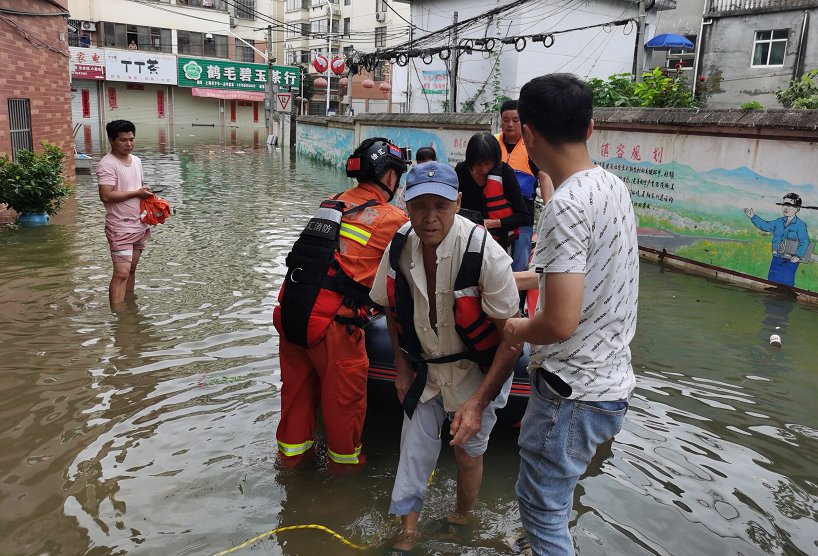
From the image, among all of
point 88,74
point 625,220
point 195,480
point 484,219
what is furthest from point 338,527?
point 88,74

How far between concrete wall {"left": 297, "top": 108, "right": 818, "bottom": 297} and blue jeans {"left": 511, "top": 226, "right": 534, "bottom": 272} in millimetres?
4034

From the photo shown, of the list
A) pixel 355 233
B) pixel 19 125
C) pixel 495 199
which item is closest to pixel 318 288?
pixel 355 233

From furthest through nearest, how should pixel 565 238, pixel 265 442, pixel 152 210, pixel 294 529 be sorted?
pixel 152 210
pixel 265 442
pixel 294 529
pixel 565 238

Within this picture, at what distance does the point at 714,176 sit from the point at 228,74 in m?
44.7

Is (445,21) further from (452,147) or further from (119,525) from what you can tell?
(119,525)

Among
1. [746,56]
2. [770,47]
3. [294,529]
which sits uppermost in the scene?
[770,47]

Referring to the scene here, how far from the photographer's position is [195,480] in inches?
147

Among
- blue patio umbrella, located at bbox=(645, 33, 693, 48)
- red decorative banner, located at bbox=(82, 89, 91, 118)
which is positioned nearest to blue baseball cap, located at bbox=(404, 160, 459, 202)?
blue patio umbrella, located at bbox=(645, 33, 693, 48)

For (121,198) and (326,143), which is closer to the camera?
(121,198)

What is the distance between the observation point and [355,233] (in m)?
3.44

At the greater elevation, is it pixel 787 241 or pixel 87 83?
pixel 87 83

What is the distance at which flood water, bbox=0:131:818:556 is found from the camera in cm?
330

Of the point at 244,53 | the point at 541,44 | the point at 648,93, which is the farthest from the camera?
the point at 244,53

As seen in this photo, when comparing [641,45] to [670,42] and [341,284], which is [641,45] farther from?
[341,284]
